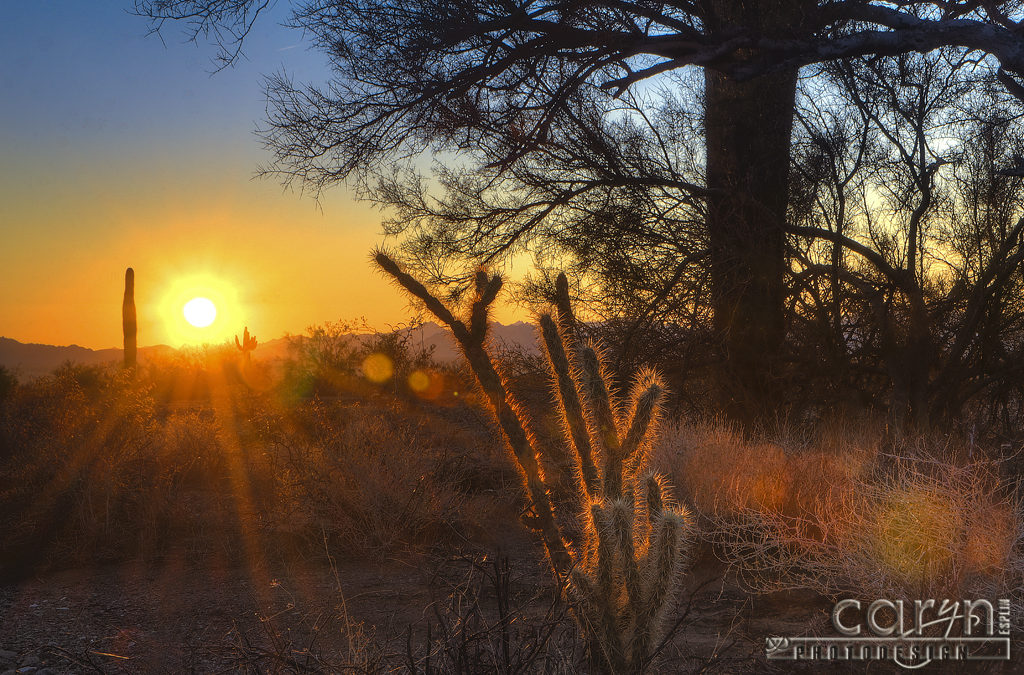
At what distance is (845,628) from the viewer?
366 cm

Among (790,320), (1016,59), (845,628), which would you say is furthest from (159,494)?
(1016,59)

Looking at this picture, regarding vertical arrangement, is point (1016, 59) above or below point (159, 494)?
above

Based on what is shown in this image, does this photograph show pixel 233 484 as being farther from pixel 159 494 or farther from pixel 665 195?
pixel 665 195

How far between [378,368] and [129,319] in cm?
790

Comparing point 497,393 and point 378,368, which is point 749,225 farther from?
point 378,368

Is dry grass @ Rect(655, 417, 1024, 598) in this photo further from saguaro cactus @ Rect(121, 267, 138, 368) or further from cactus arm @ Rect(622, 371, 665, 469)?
saguaro cactus @ Rect(121, 267, 138, 368)

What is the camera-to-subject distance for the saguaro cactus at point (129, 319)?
20703mm

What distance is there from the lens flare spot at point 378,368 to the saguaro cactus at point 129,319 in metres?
6.70

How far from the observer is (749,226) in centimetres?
845

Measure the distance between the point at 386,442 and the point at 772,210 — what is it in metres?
5.26

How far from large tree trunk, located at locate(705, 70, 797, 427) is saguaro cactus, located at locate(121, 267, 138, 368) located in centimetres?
1682

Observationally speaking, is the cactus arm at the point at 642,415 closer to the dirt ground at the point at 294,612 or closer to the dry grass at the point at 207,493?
the dirt ground at the point at 294,612

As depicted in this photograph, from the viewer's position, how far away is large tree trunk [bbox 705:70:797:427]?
8445 millimetres

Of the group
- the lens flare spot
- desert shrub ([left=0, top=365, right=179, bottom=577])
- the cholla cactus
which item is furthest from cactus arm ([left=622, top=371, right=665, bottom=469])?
the lens flare spot
